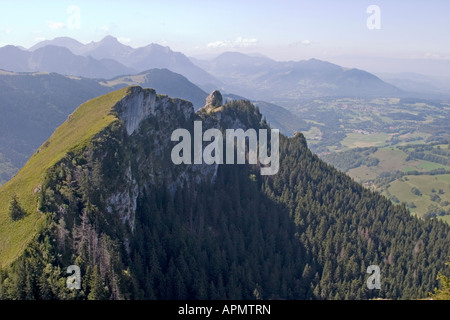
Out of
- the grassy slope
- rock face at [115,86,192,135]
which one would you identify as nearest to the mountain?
the grassy slope

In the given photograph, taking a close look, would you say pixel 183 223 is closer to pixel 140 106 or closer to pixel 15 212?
pixel 140 106

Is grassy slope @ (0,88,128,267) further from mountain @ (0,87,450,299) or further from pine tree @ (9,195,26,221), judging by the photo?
pine tree @ (9,195,26,221)

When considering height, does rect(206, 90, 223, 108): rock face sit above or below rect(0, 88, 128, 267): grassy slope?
above

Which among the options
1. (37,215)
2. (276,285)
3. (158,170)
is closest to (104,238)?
(37,215)

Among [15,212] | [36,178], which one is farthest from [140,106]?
[15,212]

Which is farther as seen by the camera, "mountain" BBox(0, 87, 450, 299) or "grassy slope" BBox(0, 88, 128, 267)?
"mountain" BBox(0, 87, 450, 299)

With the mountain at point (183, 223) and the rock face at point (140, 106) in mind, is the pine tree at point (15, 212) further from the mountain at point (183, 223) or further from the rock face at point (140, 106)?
the rock face at point (140, 106)

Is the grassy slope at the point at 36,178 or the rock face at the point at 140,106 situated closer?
the grassy slope at the point at 36,178

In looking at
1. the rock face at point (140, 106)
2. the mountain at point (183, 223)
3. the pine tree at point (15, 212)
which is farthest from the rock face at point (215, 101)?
the pine tree at point (15, 212)
